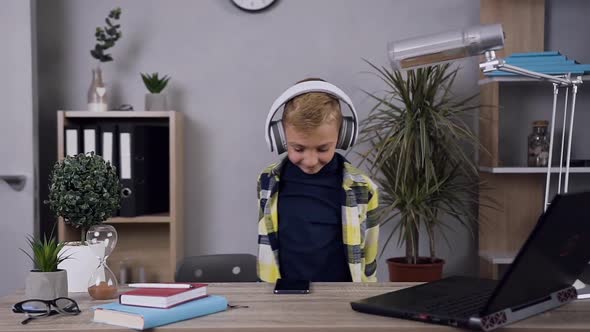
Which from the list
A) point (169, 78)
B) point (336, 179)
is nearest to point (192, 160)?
point (169, 78)

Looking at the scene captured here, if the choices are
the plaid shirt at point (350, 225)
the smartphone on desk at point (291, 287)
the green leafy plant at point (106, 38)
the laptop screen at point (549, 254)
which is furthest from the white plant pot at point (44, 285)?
the green leafy plant at point (106, 38)

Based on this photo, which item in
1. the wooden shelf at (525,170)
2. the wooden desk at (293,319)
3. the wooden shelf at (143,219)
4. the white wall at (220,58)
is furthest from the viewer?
the white wall at (220,58)

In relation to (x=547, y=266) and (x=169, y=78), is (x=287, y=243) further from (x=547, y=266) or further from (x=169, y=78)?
(x=169, y=78)

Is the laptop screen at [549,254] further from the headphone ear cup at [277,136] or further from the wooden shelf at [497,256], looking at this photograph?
the wooden shelf at [497,256]

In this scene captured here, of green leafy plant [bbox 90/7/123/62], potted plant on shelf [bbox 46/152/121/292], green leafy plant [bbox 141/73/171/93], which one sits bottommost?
potted plant on shelf [bbox 46/152/121/292]

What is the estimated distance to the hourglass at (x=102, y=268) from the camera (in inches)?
65.3

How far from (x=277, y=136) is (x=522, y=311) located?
42.0 inches

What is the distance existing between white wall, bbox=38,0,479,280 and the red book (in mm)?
2181

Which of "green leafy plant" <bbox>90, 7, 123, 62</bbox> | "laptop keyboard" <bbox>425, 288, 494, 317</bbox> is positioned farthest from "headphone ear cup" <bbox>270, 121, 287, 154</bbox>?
"green leafy plant" <bbox>90, 7, 123, 62</bbox>

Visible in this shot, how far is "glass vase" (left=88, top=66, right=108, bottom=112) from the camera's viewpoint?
3412mm

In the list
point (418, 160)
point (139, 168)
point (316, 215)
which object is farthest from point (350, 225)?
point (139, 168)

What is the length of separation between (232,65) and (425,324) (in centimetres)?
254

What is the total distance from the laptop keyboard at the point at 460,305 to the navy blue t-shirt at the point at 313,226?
2.58 ft

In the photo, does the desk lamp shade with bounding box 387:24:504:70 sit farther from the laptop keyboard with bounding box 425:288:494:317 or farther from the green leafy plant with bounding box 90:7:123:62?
the green leafy plant with bounding box 90:7:123:62
